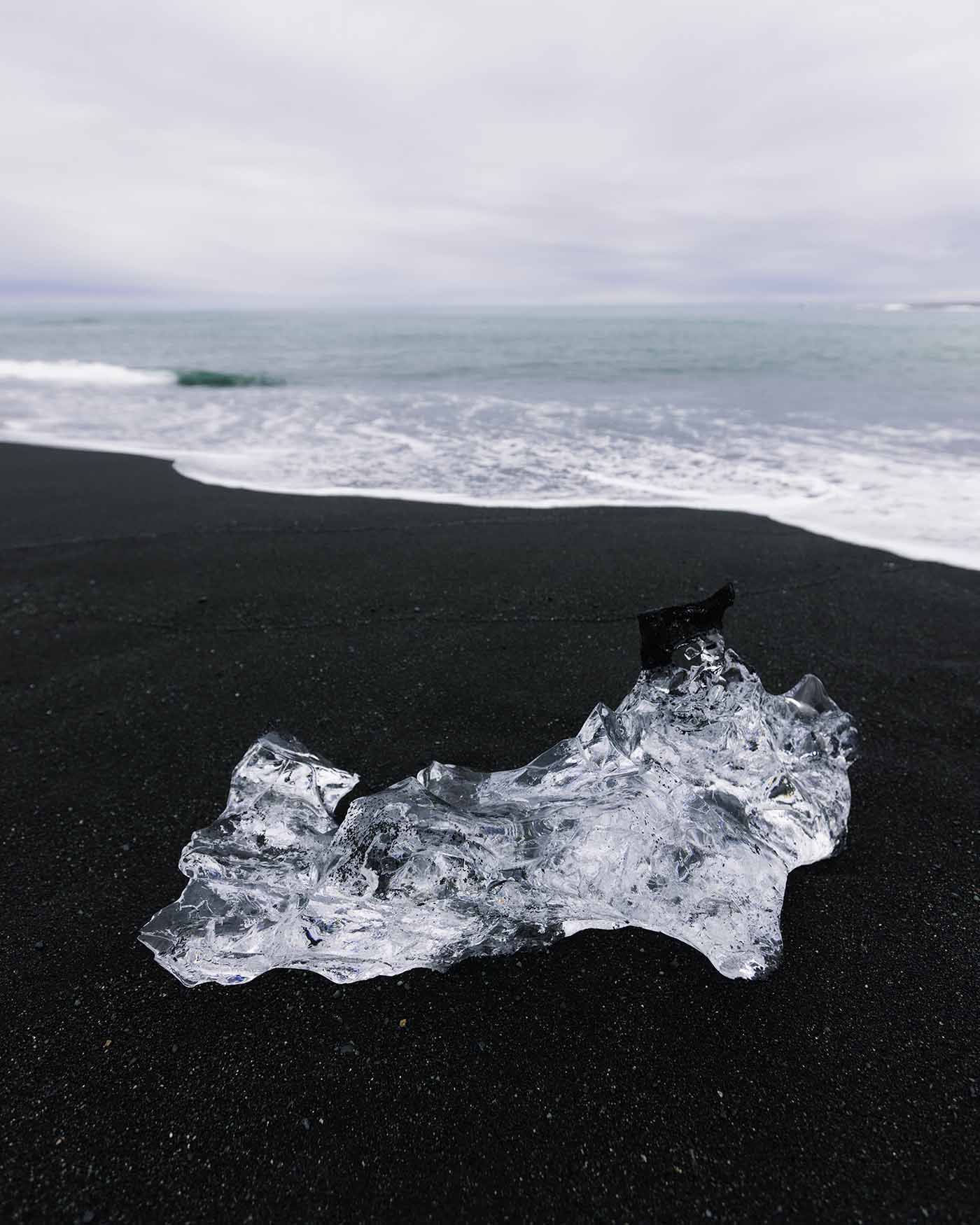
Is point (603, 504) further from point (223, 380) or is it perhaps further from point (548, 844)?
point (223, 380)

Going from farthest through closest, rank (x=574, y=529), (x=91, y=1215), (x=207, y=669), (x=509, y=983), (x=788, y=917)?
1. (x=574, y=529)
2. (x=207, y=669)
3. (x=788, y=917)
4. (x=509, y=983)
5. (x=91, y=1215)

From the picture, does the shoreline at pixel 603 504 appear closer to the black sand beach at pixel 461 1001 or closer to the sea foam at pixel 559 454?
the sea foam at pixel 559 454

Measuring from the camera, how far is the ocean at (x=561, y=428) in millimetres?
6262

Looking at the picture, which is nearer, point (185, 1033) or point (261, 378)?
point (185, 1033)

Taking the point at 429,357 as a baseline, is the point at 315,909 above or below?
below

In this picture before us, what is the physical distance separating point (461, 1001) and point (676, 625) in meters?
1.18

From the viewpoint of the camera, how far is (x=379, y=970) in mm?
1712

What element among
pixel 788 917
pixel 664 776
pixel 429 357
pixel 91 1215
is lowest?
pixel 91 1215

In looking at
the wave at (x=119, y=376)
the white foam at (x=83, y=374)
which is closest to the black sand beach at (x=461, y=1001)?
the wave at (x=119, y=376)

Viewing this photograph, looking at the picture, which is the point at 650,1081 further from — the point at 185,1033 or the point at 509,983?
the point at 185,1033

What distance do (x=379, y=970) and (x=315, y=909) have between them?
221mm

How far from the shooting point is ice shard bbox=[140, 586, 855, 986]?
176 centimetres

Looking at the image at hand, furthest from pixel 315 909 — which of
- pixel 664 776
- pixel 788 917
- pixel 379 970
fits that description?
pixel 788 917

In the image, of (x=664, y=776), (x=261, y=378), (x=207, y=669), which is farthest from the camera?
(x=261, y=378)
